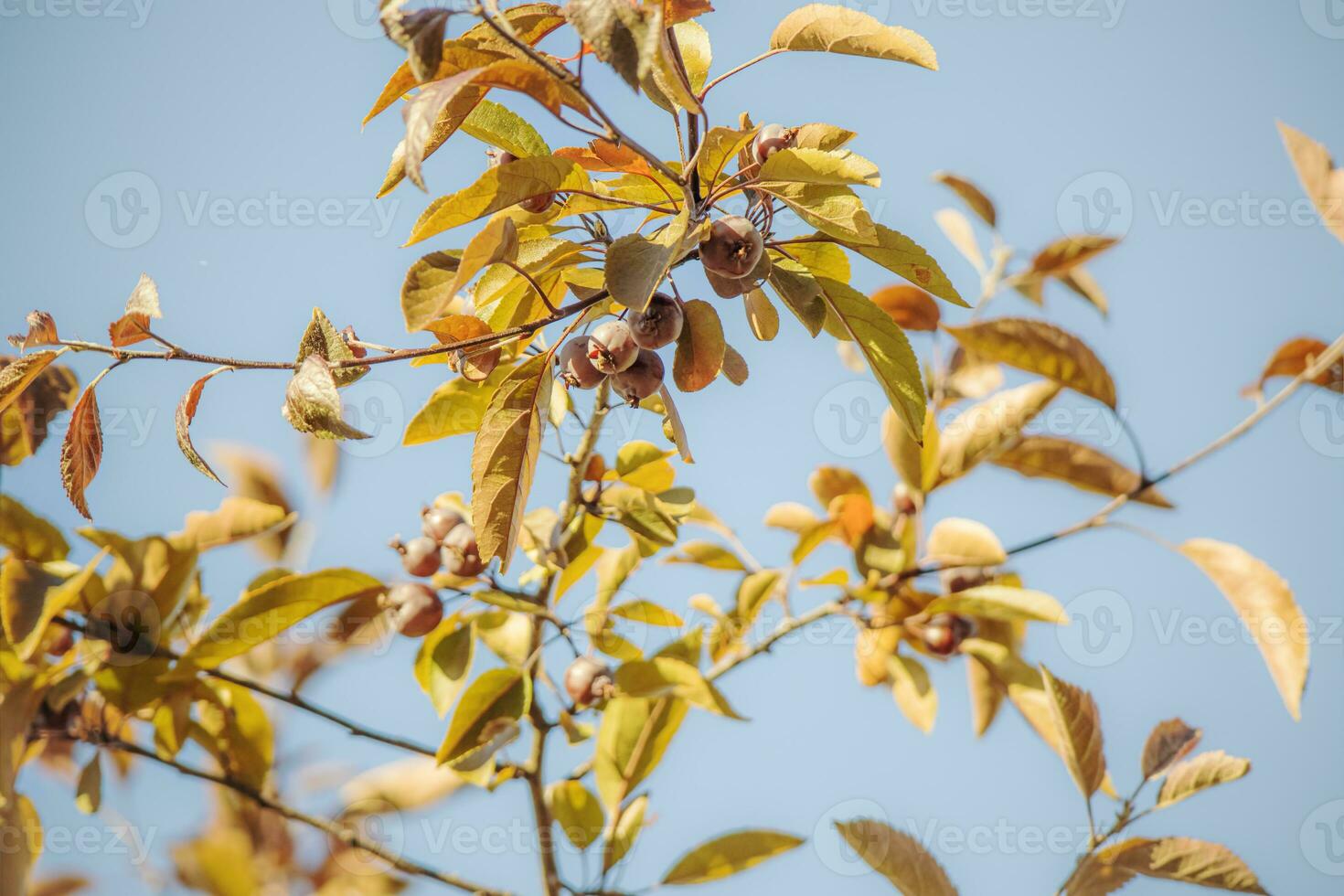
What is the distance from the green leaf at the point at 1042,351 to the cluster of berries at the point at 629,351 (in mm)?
578

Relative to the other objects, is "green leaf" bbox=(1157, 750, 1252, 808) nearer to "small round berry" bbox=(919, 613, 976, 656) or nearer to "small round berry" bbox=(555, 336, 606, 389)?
"small round berry" bbox=(919, 613, 976, 656)

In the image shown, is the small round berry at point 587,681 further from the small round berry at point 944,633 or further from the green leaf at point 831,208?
the green leaf at point 831,208

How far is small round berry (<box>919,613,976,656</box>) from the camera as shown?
82.0 inches

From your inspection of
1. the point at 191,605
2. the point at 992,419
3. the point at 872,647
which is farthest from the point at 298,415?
the point at 872,647

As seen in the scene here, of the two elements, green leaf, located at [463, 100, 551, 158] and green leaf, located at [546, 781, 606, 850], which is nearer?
green leaf, located at [463, 100, 551, 158]

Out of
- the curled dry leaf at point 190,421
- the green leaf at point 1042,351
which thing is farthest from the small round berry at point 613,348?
the green leaf at point 1042,351

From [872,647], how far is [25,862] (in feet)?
5.14

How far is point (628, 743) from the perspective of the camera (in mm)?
1835

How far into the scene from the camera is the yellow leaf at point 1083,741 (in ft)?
5.40

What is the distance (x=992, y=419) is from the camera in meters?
1.87

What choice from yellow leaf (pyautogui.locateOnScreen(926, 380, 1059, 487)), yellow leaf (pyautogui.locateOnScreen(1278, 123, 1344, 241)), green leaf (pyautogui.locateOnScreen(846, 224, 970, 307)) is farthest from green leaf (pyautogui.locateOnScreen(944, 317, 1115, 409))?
yellow leaf (pyautogui.locateOnScreen(1278, 123, 1344, 241))

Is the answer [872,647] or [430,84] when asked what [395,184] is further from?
[872,647]

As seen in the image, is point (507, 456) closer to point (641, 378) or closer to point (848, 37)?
point (641, 378)

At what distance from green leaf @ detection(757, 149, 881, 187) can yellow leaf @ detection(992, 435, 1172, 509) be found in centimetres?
85
